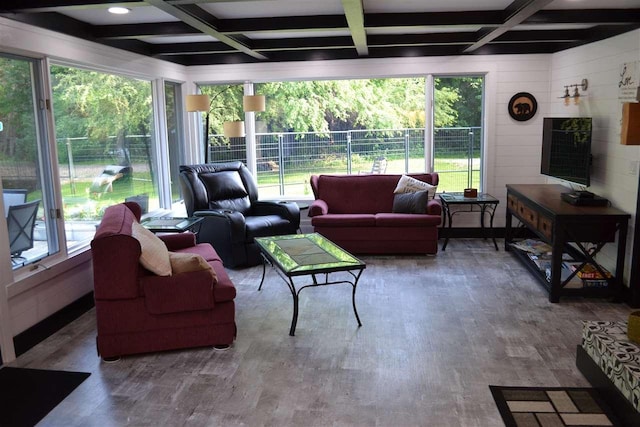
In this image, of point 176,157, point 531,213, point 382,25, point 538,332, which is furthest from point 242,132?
point 538,332

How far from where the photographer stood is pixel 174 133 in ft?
22.5

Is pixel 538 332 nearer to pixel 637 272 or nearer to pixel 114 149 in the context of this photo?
pixel 637 272

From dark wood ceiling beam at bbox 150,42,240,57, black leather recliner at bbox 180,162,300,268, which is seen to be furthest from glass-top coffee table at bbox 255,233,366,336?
dark wood ceiling beam at bbox 150,42,240,57

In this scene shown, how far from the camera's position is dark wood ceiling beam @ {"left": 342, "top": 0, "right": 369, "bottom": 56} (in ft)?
11.7

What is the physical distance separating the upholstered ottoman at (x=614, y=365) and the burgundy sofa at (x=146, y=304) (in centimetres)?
223

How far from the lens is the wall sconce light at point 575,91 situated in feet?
17.7

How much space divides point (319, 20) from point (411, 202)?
2437 mm

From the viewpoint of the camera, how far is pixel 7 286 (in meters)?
3.60

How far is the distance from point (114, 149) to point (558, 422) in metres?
4.50

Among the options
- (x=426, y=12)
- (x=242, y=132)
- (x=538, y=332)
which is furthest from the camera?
(x=242, y=132)

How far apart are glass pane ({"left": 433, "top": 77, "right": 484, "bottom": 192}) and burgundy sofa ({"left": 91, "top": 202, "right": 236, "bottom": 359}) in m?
4.17

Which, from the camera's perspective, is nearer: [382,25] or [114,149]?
[382,25]

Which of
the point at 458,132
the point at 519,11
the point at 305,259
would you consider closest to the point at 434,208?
the point at 458,132

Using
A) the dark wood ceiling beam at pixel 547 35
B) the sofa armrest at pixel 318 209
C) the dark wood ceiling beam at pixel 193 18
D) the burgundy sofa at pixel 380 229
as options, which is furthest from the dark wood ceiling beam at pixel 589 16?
the sofa armrest at pixel 318 209
